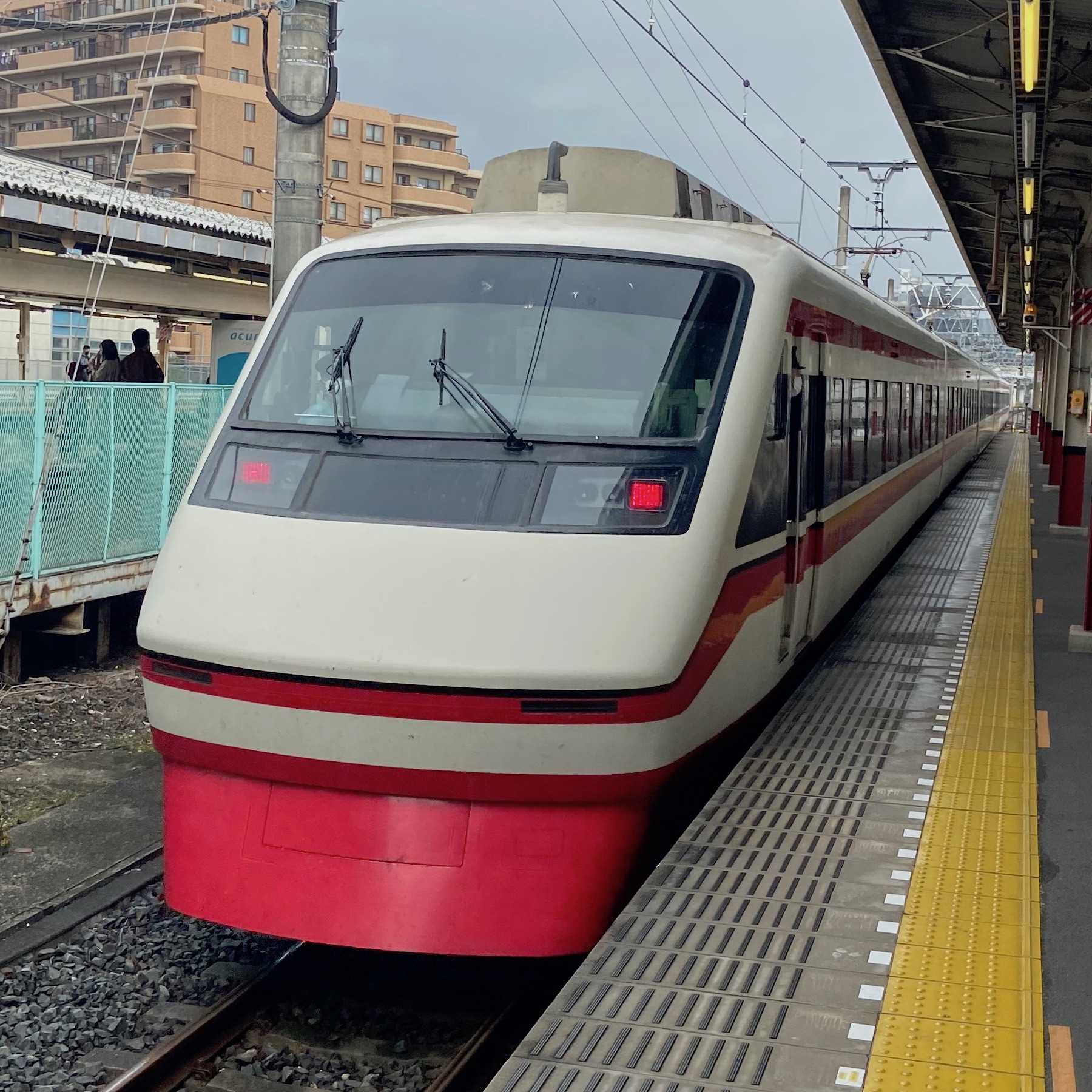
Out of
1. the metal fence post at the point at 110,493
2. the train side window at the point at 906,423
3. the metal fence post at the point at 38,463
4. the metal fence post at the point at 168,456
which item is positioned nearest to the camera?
the metal fence post at the point at 38,463

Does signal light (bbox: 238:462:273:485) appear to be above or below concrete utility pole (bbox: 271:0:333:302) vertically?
below

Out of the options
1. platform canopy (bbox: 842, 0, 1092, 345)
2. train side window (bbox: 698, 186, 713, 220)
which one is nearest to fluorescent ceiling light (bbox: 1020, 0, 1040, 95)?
platform canopy (bbox: 842, 0, 1092, 345)

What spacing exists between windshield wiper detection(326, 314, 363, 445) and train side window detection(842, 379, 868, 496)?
3833 mm

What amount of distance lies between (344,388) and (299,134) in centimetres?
418

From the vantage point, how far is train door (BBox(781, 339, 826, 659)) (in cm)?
615

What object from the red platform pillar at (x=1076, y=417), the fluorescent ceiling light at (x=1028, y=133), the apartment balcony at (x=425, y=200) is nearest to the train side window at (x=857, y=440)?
the fluorescent ceiling light at (x=1028, y=133)

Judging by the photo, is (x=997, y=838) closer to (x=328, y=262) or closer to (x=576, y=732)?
(x=576, y=732)

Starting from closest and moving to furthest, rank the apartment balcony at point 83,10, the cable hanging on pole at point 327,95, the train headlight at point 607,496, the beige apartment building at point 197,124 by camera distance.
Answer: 1. the train headlight at point 607,496
2. the cable hanging on pole at point 327,95
3. the beige apartment building at point 197,124
4. the apartment balcony at point 83,10

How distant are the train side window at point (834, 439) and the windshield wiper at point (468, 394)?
2.75 meters

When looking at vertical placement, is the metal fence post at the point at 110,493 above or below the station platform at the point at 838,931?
above

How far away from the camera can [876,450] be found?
10.1 metres

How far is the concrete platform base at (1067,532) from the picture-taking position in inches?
671

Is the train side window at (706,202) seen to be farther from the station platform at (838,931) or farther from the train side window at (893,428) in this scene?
the train side window at (893,428)

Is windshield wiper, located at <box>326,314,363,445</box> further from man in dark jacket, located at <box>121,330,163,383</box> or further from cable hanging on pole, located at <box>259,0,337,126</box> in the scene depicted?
man in dark jacket, located at <box>121,330,163,383</box>
